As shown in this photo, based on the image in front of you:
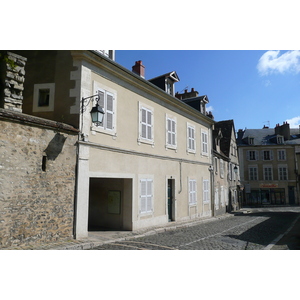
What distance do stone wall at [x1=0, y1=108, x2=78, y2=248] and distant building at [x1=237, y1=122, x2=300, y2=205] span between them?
90.4ft

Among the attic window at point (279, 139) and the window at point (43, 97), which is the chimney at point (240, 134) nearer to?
the attic window at point (279, 139)

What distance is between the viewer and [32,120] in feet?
19.9

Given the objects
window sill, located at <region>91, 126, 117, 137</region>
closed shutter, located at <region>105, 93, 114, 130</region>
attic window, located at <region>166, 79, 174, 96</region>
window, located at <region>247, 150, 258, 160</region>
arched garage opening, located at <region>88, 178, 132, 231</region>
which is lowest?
arched garage opening, located at <region>88, 178, 132, 231</region>

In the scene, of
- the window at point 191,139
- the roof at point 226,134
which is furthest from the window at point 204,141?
the roof at point 226,134

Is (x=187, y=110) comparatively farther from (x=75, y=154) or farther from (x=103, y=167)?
(x=75, y=154)

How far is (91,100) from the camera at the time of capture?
25.8 ft

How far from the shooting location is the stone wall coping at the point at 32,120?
218 inches

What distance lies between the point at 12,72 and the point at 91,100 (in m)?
2.12

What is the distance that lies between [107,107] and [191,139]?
256 inches

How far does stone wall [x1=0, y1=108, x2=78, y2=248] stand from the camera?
18.3 feet

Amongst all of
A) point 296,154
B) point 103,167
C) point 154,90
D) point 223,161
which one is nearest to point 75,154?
point 103,167

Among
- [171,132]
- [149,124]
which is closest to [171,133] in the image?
[171,132]

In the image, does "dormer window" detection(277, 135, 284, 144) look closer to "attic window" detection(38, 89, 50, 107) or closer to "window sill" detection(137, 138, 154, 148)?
"window sill" detection(137, 138, 154, 148)

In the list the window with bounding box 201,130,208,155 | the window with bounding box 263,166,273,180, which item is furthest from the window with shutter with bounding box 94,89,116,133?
the window with bounding box 263,166,273,180
